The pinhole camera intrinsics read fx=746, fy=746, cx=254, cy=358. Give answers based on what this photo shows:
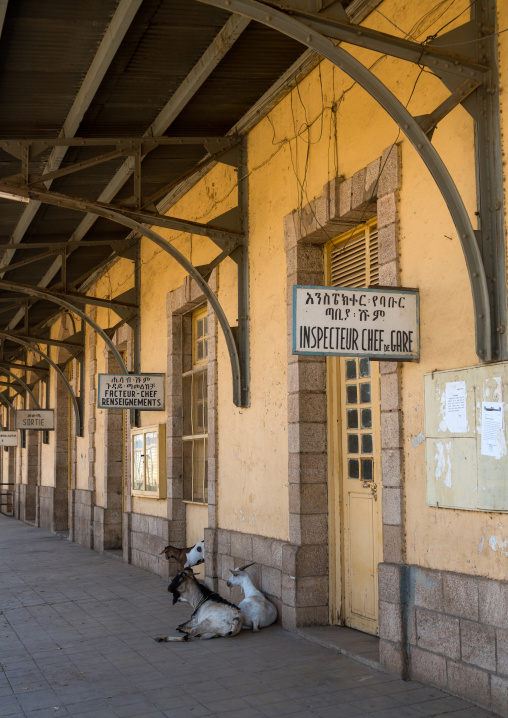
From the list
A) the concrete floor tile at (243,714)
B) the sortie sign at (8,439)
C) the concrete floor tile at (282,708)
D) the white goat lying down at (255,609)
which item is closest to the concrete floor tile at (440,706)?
the concrete floor tile at (282,708)

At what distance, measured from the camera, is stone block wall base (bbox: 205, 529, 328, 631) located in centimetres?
601

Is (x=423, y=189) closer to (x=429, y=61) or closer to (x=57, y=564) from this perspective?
(x=429, y=61)

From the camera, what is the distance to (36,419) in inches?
655

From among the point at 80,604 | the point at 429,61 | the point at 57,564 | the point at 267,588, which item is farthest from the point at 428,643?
the point at 57,564

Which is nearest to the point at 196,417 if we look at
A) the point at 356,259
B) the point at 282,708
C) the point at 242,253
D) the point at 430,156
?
the point at 242,253

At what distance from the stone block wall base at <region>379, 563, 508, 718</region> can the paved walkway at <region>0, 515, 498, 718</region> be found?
4.0 inches

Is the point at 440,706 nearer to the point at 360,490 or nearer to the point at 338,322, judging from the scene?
the point at 360,490

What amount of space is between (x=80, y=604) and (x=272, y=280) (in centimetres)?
395

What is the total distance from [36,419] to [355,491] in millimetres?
12080

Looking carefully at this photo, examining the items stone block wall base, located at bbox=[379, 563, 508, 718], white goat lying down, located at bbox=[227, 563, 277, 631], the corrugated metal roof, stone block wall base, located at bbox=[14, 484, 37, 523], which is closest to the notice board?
stone block wall base, located at bbox=[379, 563, 508, 718]

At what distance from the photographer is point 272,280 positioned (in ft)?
22.6

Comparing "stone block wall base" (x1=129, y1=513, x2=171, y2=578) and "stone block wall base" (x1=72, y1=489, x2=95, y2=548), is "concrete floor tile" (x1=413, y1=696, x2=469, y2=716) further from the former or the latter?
"stone block wall base" (x1=72, y1=489, x2=95, y2=548)

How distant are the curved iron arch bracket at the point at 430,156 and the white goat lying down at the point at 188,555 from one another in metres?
4.79

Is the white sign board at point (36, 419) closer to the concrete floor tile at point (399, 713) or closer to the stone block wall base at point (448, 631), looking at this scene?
the stone block wall base at point (448, 631)
